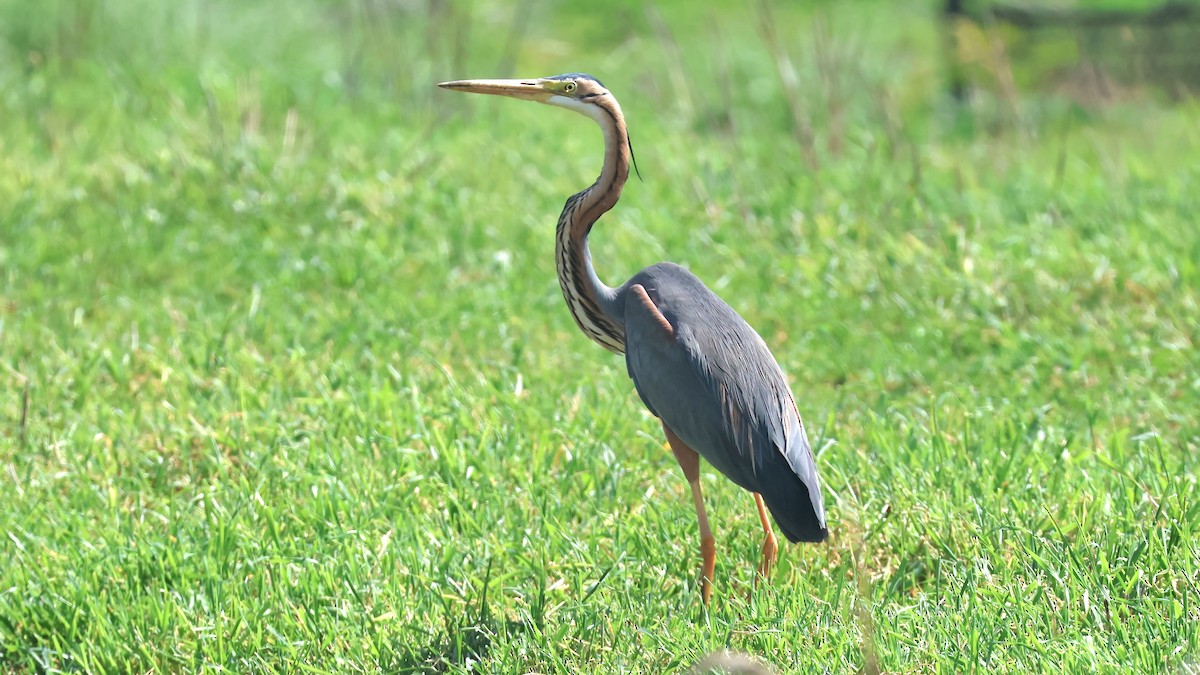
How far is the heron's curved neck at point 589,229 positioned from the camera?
149 inches

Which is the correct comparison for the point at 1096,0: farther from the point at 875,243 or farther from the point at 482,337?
the point at 482,337

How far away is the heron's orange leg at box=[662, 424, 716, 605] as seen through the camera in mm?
3709

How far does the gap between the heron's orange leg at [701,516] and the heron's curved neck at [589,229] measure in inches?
15.6

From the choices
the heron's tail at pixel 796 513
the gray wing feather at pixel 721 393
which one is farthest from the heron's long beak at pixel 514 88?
the heron's tail at pixel 796 513

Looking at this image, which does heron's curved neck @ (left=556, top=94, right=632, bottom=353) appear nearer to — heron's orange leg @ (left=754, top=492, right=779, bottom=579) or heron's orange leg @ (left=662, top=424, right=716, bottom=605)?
heron's orange leg @ (left=662, top=424, right=716, bottom=605)

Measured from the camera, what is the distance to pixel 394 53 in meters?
9.38

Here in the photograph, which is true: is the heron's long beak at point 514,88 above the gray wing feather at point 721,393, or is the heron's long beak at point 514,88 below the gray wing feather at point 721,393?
above

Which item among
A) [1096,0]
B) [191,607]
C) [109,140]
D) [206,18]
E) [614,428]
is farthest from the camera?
[1096,0]

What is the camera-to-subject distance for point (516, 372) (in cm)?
541

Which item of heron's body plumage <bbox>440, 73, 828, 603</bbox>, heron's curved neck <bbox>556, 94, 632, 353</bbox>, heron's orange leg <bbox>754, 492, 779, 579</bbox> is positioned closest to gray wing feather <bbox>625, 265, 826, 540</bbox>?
→ heron's body plumage <bbox>440, 73, 828, 603</bbox>

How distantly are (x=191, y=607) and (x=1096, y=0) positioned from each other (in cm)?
1118

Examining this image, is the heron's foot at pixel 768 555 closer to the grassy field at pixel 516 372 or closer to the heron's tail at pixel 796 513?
the grassy field at pixel 516 372

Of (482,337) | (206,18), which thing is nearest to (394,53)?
(206,18)

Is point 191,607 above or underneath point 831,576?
underneath
